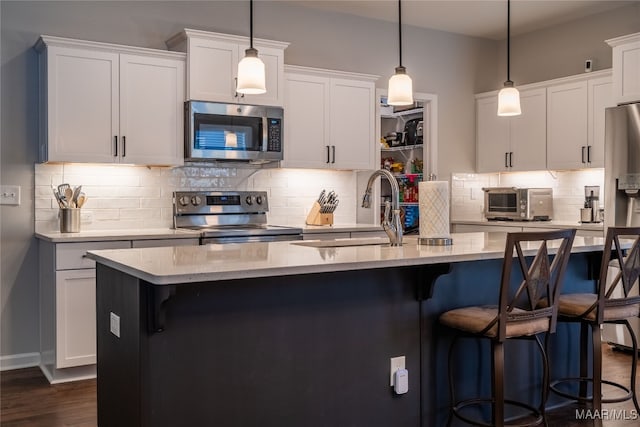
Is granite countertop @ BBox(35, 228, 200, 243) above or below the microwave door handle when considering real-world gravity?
below

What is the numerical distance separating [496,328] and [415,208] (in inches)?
167

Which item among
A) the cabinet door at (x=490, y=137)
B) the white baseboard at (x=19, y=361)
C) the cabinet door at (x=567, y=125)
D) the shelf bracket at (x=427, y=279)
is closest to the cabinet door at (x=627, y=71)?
the cabinet door at (x=567, y=125)

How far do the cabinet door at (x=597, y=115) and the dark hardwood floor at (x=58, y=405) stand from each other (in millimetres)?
1781

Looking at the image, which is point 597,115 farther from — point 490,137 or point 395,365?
point 395,365

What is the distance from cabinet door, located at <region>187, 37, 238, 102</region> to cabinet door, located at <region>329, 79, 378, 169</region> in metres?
0.93

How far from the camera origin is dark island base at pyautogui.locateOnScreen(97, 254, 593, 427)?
7.43 ft

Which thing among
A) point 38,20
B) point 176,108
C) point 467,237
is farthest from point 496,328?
point 38,20

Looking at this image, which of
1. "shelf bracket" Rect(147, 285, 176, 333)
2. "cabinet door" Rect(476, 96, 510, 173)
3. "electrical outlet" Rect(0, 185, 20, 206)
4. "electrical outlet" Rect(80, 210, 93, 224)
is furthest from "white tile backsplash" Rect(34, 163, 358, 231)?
"shelf bracket" Rect(147, 285, 176, 333)

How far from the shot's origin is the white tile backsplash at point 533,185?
5.61m

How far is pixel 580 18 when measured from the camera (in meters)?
5.64

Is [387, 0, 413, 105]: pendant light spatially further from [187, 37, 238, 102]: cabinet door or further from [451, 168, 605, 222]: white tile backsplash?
[451, 168, 605, 222]: white tile backsplash

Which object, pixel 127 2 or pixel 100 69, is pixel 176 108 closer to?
pixel 100 69

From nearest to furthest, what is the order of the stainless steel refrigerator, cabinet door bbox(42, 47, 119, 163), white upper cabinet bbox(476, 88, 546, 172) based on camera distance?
cabinet door bbox(42, 47, 119, 163), the stainless steel refrigerator, white upper cabinet bbox(476, 88, 546, 172)
